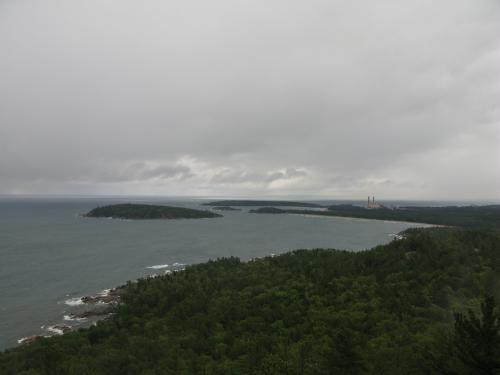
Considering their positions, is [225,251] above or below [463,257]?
below

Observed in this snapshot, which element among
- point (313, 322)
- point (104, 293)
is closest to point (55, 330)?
point (104, 293)

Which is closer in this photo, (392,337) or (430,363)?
(430,363)

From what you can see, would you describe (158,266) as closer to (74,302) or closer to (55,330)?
(74,302)

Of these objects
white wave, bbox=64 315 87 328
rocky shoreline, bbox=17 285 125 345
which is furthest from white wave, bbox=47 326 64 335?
white wave, bbox=64 315 87 328

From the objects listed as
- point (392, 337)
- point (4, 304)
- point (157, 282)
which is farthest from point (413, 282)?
point (4, 304)

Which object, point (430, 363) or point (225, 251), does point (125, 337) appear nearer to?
point (430, 363)

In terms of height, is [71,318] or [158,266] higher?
[158,266]

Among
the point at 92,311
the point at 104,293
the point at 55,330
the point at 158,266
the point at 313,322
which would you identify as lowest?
the point at 55,330

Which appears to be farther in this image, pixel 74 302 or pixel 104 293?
pixel 104 293
